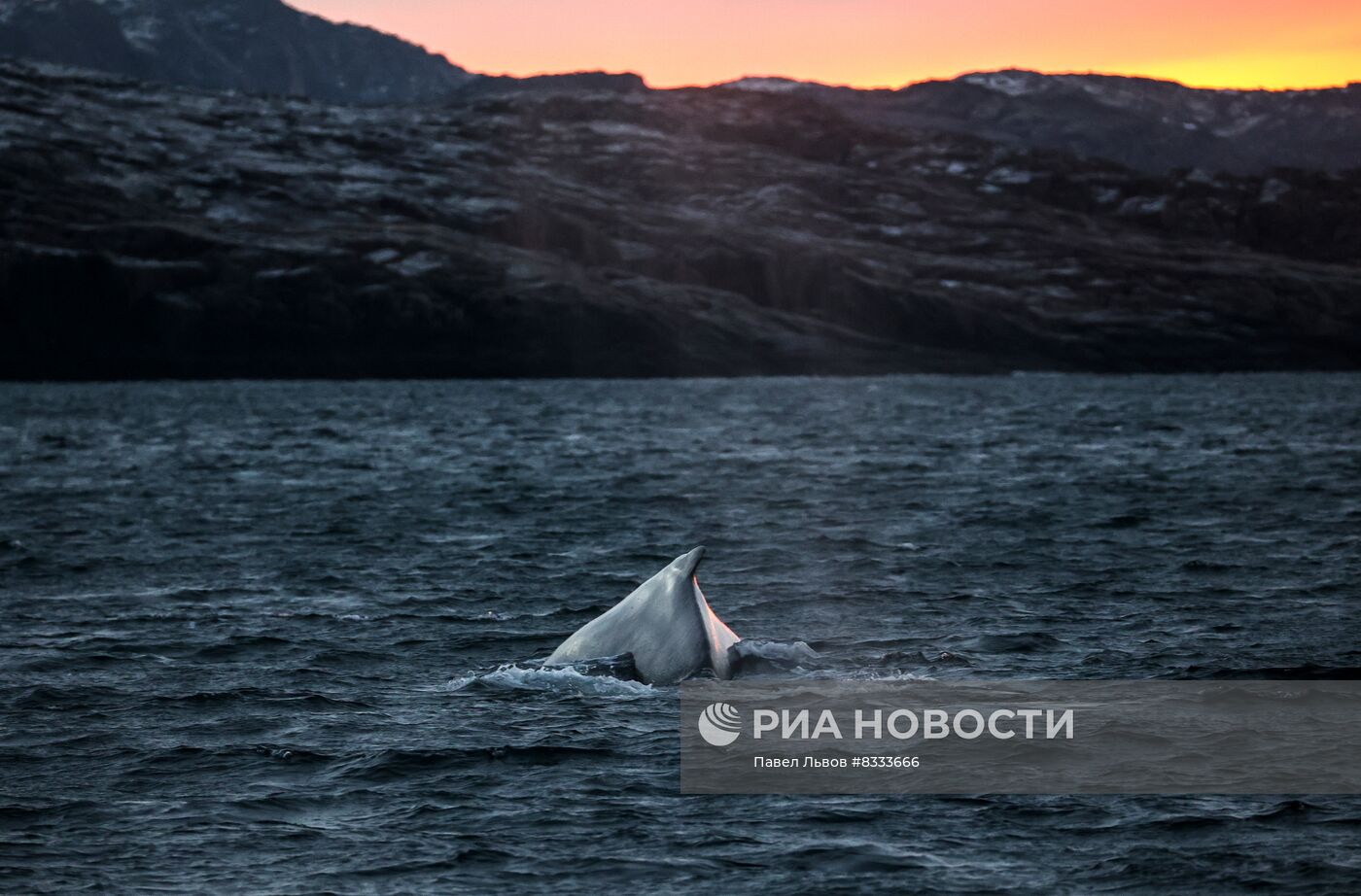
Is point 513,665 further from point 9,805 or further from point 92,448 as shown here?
point 92,448

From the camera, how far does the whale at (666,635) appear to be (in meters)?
20.0

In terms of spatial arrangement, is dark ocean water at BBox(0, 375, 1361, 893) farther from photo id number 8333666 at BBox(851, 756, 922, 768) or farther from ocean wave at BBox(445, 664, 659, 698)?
photo id number 8333666 at BBox(851, 756, 922, 768)

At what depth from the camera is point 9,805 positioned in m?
15.1

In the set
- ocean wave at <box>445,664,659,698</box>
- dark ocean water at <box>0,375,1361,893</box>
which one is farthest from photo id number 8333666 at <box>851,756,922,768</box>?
ocean wave at <box>445,664,659,698</box>

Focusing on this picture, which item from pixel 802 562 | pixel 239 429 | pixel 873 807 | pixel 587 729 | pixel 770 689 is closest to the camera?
pixel 873 807

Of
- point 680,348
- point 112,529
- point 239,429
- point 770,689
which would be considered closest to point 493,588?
A: point 770,689

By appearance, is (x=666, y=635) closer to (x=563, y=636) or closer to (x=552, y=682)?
(x=552, y=682)

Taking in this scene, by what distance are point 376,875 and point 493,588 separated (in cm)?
1641

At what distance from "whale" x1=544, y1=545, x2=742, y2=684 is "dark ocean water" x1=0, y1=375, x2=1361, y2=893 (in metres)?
0.63

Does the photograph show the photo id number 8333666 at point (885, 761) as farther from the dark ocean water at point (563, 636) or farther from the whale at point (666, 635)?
the whale at point (666, 635)

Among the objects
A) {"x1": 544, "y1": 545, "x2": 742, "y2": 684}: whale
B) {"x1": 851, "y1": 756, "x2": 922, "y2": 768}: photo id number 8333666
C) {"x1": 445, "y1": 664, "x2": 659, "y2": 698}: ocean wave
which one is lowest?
{"x1": 851, "y1": 756, "x2": 922, "y2": 768}: photo id number 8333666

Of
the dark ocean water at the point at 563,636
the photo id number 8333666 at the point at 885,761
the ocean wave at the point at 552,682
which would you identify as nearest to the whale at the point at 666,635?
the ocean wave at the point at 552,682

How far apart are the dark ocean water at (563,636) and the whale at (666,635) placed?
627 mm

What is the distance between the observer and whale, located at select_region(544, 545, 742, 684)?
65.7 ft
